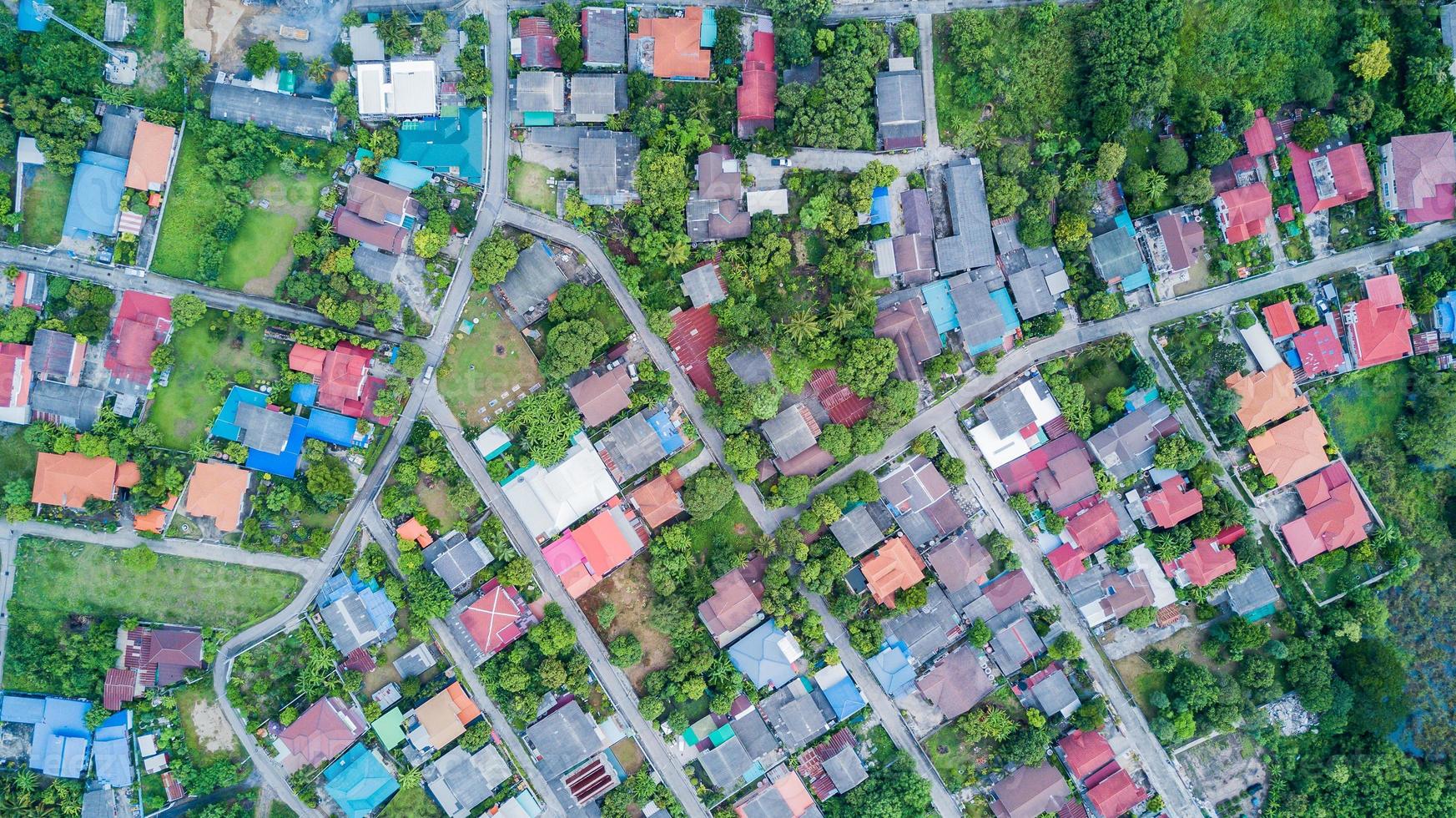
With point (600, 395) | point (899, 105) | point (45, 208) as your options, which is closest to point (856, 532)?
point (600, 395)

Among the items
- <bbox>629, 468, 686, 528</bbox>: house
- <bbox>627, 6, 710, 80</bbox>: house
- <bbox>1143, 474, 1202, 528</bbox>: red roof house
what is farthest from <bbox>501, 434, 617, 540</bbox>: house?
<bbox>1143, 474, 1202, 528</bbox>: red roof house

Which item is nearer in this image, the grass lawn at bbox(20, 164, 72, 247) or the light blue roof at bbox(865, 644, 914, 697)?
the grass lawn at bbox(20, 164, 72, 247)

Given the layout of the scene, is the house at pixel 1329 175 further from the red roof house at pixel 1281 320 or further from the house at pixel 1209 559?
the house at pixel 1209 559

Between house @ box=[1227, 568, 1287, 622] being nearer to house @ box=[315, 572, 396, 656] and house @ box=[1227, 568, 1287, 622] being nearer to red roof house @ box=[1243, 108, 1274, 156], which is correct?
red roof house @ box=[1243, 108, 1274, 156]

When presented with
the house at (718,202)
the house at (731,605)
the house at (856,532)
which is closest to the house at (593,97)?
the house at (718,202)

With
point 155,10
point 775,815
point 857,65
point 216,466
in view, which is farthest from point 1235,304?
point 155,10
